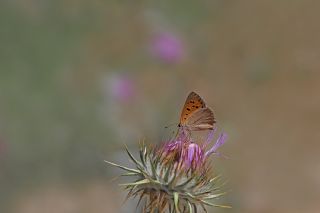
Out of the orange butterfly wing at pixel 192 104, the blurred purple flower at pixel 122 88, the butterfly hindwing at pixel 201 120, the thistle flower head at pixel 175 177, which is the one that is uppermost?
the blurred purple flower at pixel 122 88

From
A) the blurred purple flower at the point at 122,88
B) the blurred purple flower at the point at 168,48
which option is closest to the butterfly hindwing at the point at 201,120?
the blurred purple flower at the point at 122,88

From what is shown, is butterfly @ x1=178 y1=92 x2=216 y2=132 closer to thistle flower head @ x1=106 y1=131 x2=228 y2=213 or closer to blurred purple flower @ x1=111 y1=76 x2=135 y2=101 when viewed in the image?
thistle flower head @ x1=106 y1=131 x2=228 y2=213

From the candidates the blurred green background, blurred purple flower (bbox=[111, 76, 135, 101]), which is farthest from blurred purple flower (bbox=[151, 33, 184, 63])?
blurred purple flower (bbox=[111, 76, 135, 101])

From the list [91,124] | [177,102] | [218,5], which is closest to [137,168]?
[91,124]

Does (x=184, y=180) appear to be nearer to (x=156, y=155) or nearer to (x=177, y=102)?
(x=156, y=155)

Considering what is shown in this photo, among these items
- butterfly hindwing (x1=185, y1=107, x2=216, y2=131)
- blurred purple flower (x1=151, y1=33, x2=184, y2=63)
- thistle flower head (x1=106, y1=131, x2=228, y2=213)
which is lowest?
thistle flower head (x1=106, y1=131, x2=228, y2=213)

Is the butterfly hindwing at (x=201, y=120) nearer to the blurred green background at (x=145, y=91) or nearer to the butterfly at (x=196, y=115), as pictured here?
the butterfly at (x=196, y=115)

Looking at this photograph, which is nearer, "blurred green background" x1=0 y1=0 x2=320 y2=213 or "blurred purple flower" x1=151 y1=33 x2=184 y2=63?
"blurred green background" x1=0 y1=0 x2=320 y2=213

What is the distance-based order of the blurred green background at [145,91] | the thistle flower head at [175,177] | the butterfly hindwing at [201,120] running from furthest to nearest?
1. the blurred green background at [145,91]
2. the butterfly hindwing at [201,120]
3. the thistle flower head at [175,177]
